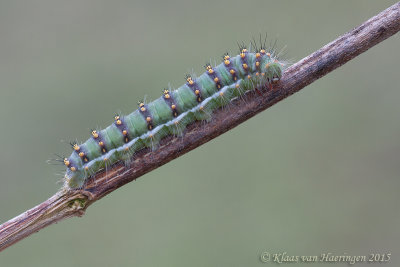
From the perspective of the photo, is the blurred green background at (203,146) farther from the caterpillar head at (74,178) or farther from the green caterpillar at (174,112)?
the caterpillar head at (74,178)

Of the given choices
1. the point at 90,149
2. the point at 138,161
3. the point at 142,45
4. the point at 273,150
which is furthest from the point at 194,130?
the point at 142,45

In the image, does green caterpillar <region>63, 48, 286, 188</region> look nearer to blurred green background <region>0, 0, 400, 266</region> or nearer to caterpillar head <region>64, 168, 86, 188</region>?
caterpillar head <region>64, 168, 86, 188</region>

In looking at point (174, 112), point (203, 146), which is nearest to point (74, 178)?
point (174, 112)

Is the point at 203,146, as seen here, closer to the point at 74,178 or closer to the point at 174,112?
the point at 174,112

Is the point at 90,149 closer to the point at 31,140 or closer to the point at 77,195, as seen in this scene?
the point at 77,195

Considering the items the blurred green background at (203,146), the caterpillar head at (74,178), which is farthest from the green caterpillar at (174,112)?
the blurred green background at (203,146)

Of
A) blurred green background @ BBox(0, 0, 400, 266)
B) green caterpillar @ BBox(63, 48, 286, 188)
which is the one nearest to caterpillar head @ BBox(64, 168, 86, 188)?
green caterpillar @ BBox(63, 48, 286, 188)

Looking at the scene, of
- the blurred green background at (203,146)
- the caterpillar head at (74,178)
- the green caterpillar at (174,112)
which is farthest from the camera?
the blurred green background at (203,146)
